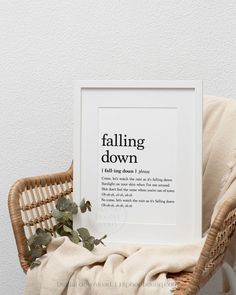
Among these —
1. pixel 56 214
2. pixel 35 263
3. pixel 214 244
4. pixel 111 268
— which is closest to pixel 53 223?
pixel 56 214

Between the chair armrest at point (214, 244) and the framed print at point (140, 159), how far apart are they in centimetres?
13

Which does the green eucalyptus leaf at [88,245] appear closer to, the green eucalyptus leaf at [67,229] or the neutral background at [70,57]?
the green eucalyptus leaf at [67,229]

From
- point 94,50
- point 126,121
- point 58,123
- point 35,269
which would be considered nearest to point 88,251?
point 35,269

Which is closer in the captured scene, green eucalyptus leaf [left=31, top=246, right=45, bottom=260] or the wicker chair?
the wicker chair

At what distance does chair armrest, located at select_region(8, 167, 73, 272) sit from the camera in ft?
3.06

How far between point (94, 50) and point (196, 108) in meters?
0.44

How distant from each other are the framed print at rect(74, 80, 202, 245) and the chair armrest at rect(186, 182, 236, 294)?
13cm

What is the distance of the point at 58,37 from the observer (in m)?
1.31

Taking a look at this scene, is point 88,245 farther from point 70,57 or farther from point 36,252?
point 70,57

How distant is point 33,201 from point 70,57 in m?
0.48

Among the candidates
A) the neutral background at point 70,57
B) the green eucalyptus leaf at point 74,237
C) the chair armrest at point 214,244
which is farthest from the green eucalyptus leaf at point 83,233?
the neutral background at point 70,57

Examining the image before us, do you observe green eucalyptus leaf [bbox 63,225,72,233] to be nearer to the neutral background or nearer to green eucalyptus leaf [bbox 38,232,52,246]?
green eucalyptus leaf [bbox 38,232,52,246]

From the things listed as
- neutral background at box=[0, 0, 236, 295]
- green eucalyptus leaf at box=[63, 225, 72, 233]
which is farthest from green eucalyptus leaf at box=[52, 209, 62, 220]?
neutral background at box=[0, 0, 236, 295]

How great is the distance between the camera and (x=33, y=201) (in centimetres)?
101
